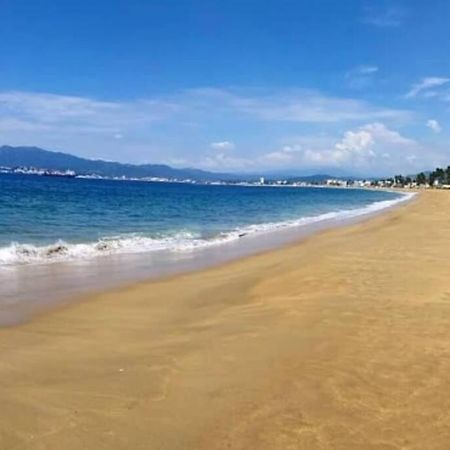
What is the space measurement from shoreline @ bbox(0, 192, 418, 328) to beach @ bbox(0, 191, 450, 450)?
0.62 meters

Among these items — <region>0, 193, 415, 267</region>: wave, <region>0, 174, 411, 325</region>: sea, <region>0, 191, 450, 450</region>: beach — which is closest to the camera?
<region>0, 191, 450, 450</region>: beach

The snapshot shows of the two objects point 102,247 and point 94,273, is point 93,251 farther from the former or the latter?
point 94,273

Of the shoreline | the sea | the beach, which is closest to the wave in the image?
the sea

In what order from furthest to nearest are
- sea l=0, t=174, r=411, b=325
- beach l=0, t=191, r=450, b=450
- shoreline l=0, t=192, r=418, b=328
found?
sea l=0, t=174, r=411, b=325
shoreline l=0, t=192, r=418, b=328
beach l=0, t=191, r=450, b=450

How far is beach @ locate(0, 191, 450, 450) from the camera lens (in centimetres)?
480

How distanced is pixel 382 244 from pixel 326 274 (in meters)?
7.55

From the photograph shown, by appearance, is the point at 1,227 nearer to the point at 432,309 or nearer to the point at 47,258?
the point at 47,258

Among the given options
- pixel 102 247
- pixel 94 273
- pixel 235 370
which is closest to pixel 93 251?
pixel 102 247

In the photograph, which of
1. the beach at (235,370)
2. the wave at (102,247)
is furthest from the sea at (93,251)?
the beach at (235,370)

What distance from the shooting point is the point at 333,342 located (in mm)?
7441

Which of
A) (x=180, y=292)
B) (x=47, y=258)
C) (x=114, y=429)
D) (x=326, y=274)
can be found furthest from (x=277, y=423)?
(x=47, y=258)

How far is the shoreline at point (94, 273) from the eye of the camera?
10088mm

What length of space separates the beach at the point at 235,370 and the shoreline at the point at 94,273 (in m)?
0.62

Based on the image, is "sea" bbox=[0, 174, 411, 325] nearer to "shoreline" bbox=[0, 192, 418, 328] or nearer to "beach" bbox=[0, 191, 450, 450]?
"shoreline" bbox=[0, 192, 418, 328]
